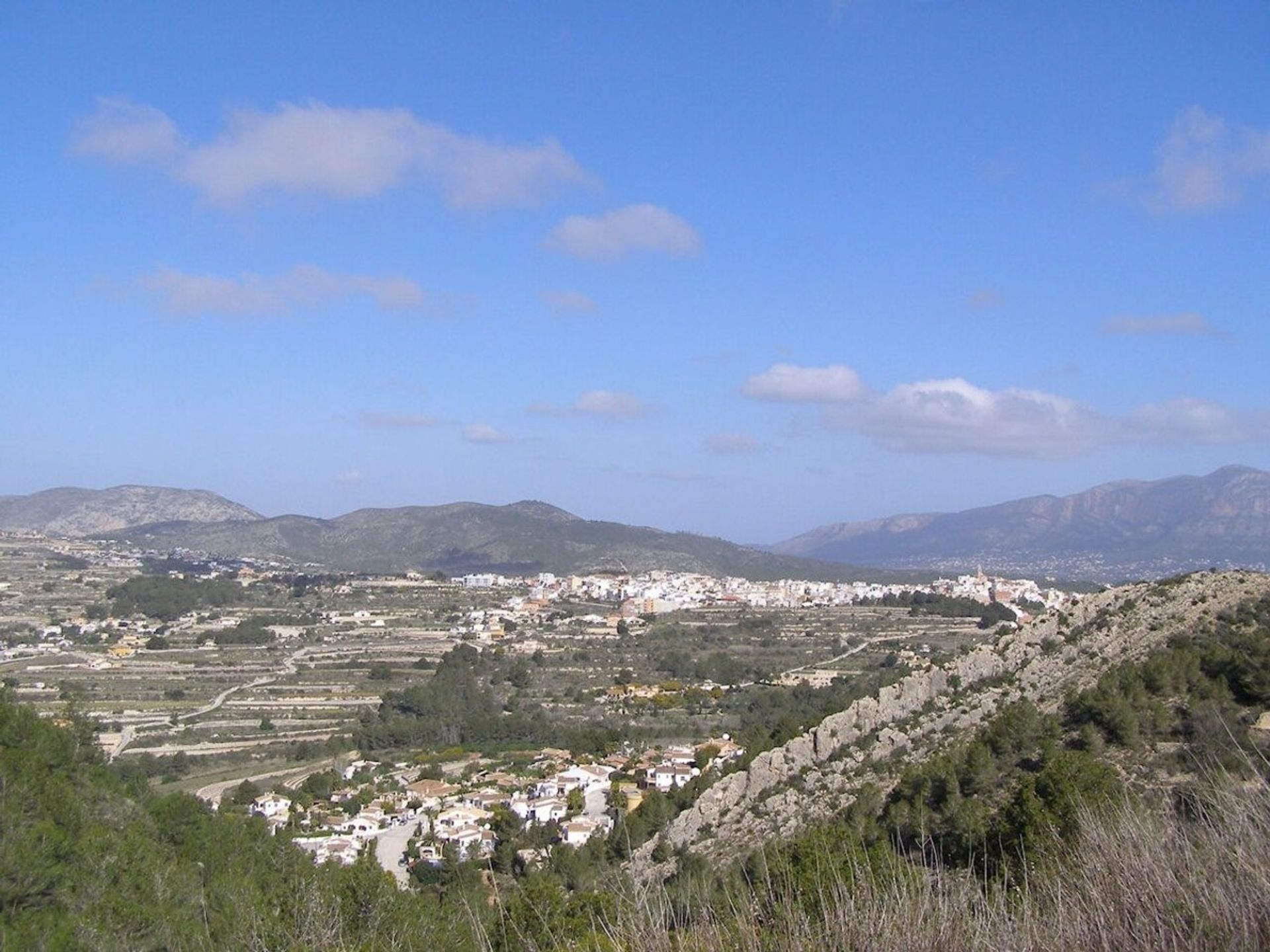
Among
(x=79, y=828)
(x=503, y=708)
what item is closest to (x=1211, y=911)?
(x=79, y=828)

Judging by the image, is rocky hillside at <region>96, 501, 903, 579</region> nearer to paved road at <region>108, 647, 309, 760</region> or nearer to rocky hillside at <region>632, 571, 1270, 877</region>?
paved road at <region>108, 647, 309, 760</region>

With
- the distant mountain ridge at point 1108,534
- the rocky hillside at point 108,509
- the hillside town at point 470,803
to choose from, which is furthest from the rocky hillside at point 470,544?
the hillside town at point 470,803

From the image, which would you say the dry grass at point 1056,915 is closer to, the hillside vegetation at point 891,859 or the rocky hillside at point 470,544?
the hillside vegetation at point 891,859

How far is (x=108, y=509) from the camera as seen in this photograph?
12000cm

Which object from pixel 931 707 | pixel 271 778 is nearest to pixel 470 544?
pixel 271 778

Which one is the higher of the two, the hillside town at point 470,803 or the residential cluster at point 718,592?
the residential cluster at point 718,592

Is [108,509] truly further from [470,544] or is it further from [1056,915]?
[1056,915]

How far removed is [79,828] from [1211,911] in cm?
1077

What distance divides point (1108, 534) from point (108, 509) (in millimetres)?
114454

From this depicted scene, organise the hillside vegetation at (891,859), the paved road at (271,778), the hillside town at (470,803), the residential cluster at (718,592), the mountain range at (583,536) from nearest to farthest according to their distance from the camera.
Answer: the hillside vegetation at (891,859)
the hillside town at (470,803)
the paved road at (271,778)
the residential cluster at (718,592)
the mountain range at (583,536)

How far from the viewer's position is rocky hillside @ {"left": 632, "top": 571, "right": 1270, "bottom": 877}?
50.6 feet

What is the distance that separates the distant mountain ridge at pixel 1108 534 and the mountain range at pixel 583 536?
0.30 meters

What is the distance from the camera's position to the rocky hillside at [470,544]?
320 ft

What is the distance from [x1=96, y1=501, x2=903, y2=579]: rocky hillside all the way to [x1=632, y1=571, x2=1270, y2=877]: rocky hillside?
2784 inches
